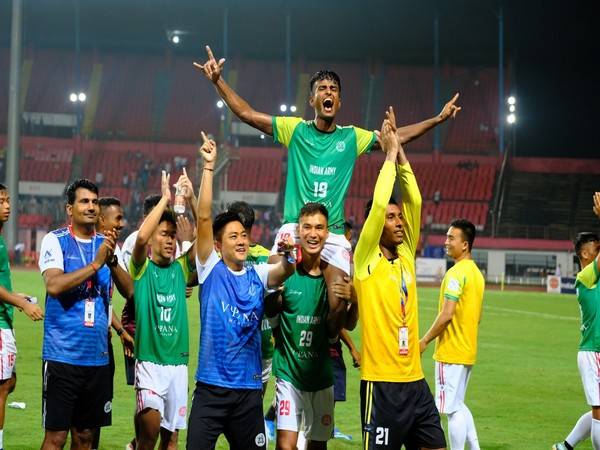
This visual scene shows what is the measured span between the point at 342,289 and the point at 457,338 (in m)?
2.46

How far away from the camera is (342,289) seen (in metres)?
6.77

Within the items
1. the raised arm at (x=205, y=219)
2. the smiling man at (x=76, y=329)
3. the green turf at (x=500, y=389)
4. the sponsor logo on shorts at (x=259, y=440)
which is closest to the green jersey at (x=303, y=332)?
the sponsor logo on shorts at (x=259, y=440)

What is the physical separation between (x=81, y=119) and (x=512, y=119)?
27.0m

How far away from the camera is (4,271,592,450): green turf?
10.6 m

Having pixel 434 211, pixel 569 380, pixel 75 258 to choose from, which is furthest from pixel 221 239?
pixel 434 211

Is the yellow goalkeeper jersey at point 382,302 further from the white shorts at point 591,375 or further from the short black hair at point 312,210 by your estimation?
the white shorts at point 591,375

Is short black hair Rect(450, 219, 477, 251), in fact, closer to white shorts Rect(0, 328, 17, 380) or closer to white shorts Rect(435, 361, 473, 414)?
white shorts Rect(435, 361, 473, 414)

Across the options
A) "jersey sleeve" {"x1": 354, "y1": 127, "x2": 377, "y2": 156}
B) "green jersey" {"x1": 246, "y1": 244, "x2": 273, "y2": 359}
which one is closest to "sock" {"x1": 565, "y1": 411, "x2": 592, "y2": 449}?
"green jersey" {"x1": 246, "y1": 244, "x2": 273, "y2": 359}

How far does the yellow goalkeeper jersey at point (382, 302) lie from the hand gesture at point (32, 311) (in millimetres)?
2681

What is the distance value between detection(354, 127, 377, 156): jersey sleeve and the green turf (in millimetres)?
3726

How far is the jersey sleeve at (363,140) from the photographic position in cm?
767

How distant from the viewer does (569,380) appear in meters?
15.9

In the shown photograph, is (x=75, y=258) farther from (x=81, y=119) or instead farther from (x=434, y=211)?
(x=81, y=119)

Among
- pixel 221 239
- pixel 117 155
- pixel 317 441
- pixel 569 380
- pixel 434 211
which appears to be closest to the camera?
pixel 221 239
